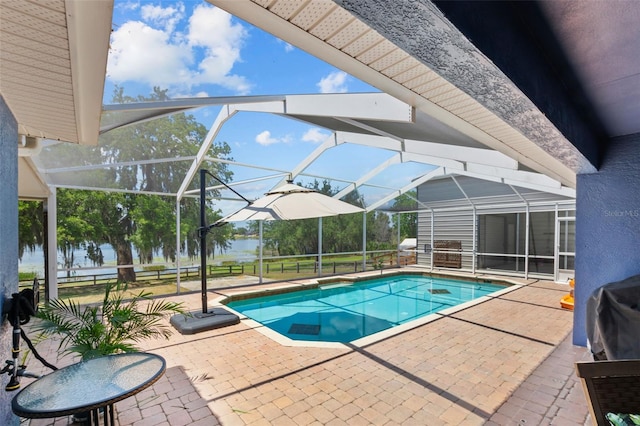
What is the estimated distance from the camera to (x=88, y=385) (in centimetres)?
201

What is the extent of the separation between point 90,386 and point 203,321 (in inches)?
137

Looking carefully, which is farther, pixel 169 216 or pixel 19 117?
pixel 169 216

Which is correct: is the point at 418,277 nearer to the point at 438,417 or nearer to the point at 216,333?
the point at 216,333

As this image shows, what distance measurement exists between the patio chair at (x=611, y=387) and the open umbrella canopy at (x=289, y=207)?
4.51 meters

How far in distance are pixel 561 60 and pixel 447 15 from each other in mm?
1238

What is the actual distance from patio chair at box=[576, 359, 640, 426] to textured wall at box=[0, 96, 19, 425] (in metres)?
3.43

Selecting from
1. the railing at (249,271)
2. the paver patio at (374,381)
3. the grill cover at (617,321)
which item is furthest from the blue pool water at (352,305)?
the grill cover at (617,321)

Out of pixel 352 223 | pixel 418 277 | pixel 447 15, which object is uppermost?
pixel 447 15

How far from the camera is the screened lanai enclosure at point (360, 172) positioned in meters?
4.29

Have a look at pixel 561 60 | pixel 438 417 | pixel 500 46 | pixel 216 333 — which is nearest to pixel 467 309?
pixel 438 417

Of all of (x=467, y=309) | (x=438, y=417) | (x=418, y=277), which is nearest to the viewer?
(x=438, y=417)

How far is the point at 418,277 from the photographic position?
12094mm

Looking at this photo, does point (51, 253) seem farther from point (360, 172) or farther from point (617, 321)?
point (617, 321)

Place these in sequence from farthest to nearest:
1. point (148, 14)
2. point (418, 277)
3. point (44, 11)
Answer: point (418, 277), point (148, 14), point (44, 11)
